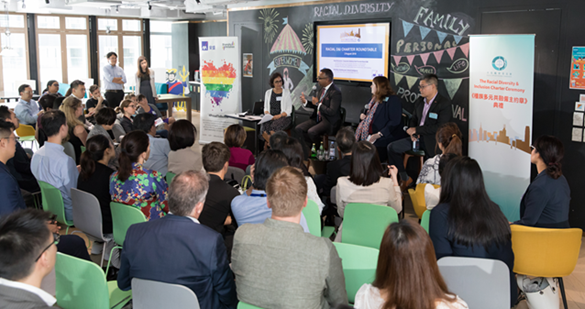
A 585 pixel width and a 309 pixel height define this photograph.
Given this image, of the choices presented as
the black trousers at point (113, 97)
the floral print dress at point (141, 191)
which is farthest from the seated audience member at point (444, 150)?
the black trousers at point (113, 97)

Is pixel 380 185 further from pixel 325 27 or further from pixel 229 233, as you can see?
pixel 325 27

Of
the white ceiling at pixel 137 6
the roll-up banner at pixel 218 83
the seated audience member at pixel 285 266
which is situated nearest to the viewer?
the seated audience member at pixel 285 266

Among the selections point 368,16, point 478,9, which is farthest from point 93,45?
point 478,9

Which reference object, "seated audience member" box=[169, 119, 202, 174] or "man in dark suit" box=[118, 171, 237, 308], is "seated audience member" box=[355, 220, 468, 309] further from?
"seated audience member" box=[169, 119, 202, 174]

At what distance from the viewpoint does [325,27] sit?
26.4 ft

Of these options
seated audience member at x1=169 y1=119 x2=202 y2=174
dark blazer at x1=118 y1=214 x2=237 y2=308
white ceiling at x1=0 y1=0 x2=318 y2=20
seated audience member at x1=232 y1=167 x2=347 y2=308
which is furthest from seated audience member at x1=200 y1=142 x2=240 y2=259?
white ceiling at x1=0 y1=0 x2=318 y2=20

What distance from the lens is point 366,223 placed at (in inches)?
122

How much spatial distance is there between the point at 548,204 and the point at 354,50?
4938 millimetres

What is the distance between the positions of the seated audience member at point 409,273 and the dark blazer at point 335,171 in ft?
7.73

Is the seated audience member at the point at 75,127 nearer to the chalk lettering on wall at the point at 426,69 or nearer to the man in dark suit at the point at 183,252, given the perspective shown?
the man in dark suit at the point at 183,252

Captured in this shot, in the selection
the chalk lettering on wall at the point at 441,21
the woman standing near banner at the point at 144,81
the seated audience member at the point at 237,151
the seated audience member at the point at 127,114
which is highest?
the chalk lettering on wall at the point at 441,21

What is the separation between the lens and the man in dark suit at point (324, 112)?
7043 mm

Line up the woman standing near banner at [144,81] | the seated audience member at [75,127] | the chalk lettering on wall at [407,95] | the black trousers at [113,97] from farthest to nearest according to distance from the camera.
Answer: the black trousers at [113,97] → the woman standing near banner at [144,81] → the chalk lettering on wall at [407,95] → the seated audience member at [75,127]

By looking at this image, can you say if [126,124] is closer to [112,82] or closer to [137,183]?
[137,183]
